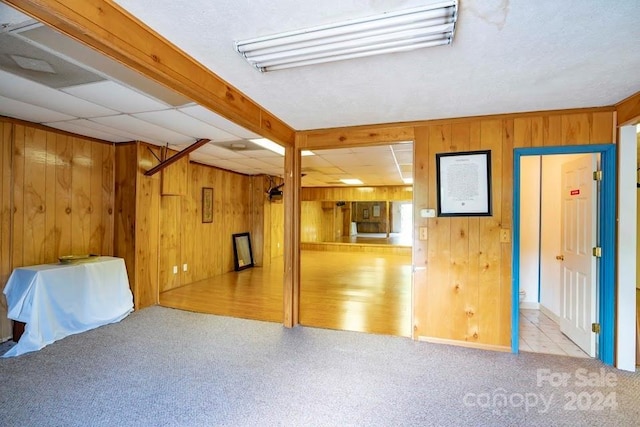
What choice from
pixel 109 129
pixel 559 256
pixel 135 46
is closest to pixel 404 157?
pixel 559 256

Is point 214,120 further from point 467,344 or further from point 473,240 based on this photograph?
point 467,344

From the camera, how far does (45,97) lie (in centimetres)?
261

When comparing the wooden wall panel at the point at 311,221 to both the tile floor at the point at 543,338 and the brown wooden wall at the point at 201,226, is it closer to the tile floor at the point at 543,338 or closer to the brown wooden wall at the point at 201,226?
the brown wooden wall at the point at 201,226

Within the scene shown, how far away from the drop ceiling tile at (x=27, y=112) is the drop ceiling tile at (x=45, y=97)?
0.38 ft

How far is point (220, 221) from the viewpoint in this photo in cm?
664

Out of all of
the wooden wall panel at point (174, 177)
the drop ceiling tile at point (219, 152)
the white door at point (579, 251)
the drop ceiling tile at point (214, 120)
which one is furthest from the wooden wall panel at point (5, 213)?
the white door at point (579, 251)

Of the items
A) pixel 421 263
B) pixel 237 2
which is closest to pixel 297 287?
pixel 421 263

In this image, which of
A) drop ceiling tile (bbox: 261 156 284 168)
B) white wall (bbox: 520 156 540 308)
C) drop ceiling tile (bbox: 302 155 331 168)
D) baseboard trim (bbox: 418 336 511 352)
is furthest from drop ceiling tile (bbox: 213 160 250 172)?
white wall (bbox: 520 156 540 308)

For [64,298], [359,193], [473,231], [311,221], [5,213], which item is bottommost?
[64,298]

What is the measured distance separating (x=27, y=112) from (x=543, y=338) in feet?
18.8

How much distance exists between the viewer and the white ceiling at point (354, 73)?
1.51 metres

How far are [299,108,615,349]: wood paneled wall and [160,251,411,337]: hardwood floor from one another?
579mm

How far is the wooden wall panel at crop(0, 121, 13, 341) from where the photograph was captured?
3.15 m

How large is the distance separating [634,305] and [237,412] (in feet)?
10.8
